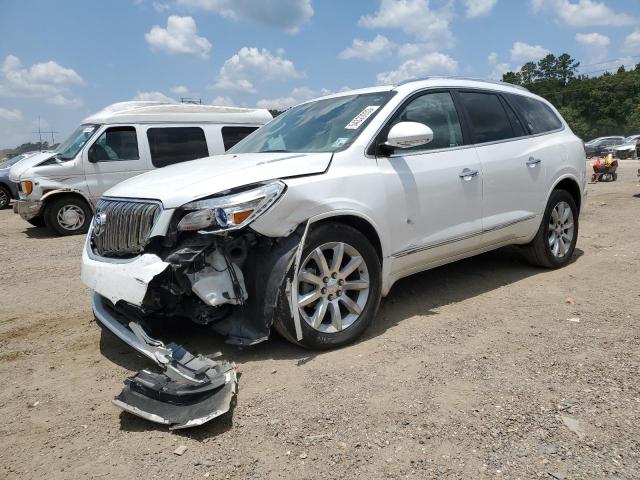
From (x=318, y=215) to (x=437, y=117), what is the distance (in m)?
1.61

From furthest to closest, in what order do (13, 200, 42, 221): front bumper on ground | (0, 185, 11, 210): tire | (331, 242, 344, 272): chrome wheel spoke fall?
(0, 185, 11, 210): tire < (13, 200, 42, 221): front bumper on ground < (331, 242, 344, 272): chrome wheel spoke

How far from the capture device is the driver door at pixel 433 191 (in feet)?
12.6

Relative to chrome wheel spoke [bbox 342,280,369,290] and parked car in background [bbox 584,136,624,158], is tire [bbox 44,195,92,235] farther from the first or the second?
parked car in background [bbox 584,136,624,158]

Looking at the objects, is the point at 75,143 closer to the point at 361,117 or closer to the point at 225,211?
the point at 361,117

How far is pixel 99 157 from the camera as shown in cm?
952

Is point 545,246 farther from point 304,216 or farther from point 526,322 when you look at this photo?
point 304,216

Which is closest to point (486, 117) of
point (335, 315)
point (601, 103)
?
point (335, 315)

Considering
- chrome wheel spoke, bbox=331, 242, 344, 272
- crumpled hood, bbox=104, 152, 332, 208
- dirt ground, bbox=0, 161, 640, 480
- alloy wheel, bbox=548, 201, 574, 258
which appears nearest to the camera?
dirt ground, bbox=0, 161, 640, 480

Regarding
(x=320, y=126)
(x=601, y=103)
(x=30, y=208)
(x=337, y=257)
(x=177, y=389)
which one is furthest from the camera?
(x=601, y=103)

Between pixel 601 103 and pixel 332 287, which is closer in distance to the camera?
pixel 332 287

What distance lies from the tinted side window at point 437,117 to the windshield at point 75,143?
7.34 metres

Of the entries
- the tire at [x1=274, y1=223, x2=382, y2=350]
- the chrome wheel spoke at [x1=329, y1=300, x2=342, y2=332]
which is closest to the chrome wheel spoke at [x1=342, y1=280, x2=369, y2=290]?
the tire at [x1=274, y1=223, x2=382, y2=350]

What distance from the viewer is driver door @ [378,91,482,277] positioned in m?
3.83

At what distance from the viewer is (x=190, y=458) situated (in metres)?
2.39
